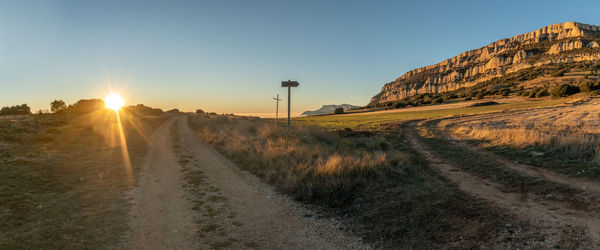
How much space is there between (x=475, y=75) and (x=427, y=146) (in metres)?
181

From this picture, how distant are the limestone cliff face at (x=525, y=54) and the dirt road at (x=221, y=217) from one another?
15824 centimetres

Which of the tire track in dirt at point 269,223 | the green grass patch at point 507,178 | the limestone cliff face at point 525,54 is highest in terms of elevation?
the limestone cliff face at point 525,54

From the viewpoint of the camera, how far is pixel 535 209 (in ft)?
18.2

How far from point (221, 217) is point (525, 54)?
7558 inches

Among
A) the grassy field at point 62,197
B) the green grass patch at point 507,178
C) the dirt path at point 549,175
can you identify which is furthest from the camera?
the dirt path at point 549,175

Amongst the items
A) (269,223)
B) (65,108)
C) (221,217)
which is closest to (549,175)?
(269,223)

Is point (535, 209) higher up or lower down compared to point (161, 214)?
higher up

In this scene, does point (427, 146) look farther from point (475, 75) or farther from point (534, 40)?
point (534, 40)

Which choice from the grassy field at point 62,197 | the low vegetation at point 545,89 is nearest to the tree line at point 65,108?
the grassy field at point 62,197

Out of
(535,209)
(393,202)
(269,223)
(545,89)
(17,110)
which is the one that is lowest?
(269,223)

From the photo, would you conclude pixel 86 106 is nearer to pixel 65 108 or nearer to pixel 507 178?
pixel 65 108

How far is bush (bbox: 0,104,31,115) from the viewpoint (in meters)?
49.5

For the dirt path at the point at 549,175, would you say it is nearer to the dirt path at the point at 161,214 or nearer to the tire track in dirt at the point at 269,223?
the tire track in dirt at the point at 269,223

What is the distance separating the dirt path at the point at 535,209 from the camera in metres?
4.54
